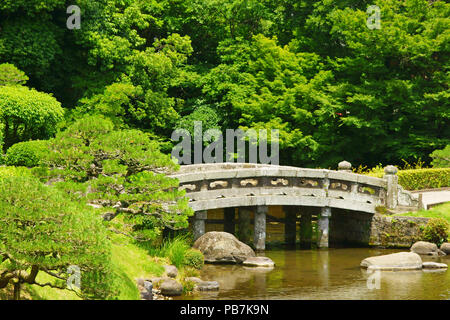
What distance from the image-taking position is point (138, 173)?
61.8ft

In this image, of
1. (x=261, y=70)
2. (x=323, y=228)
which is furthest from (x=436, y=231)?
(x=261, y=70)

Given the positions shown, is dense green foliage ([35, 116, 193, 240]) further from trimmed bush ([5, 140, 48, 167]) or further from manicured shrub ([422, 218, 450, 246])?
manicured shrub ([422, 218, 450, 246])

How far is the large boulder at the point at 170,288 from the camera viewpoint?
19438mm

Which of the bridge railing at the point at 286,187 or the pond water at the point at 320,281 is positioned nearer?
the pond water at the point at 320,281

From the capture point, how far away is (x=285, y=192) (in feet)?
93.2

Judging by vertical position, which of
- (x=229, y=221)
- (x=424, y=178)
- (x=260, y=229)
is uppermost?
(x=424, y=178)

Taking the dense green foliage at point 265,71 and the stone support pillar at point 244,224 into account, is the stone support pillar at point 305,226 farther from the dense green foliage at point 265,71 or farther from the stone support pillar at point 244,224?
the dense green foliage at point 265,71

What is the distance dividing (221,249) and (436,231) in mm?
Result: 8790

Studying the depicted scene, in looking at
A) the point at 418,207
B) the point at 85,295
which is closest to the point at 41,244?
the point at 85,295

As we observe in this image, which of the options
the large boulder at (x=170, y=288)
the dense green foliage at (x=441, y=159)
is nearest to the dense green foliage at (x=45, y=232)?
the large boulder at (x=170, y=288)

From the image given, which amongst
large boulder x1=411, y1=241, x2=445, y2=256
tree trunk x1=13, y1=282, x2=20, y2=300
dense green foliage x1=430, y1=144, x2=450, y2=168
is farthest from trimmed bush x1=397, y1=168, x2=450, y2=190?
tree trunk x1=13, y1=282, x2=20, y2=300

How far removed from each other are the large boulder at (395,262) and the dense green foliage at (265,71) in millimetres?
13005

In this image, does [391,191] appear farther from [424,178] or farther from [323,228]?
[424,178]

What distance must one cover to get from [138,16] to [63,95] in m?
5.50
